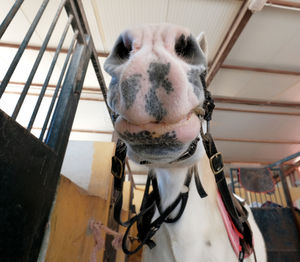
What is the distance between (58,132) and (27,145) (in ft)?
0.89

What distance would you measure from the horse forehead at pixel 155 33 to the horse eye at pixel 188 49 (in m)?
0.02

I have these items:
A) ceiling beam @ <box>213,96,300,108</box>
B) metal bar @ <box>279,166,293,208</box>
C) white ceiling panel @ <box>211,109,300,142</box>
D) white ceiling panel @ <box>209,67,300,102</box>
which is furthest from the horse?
white ceiling panel @ <box>211,109,300,142</box>

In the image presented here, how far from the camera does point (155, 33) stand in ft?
1.74

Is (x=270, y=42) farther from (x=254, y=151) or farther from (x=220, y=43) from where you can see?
(x=254, y=151)

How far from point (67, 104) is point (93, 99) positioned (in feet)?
11.2

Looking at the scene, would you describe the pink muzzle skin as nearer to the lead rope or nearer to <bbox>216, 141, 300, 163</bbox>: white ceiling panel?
the lead rope

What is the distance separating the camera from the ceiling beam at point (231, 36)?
2412mm

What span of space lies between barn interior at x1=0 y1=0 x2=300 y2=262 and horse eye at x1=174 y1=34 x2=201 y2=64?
51 cm

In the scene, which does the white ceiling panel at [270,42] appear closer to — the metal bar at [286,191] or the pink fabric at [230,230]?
the metal bar at [286,191]

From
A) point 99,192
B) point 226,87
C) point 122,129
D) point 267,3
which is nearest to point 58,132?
point 122,129

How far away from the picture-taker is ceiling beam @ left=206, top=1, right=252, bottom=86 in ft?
7.91

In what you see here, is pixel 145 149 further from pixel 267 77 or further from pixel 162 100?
pixel 267 77

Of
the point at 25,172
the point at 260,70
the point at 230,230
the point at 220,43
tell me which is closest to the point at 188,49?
the point at 25,172

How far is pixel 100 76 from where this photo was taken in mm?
1665
